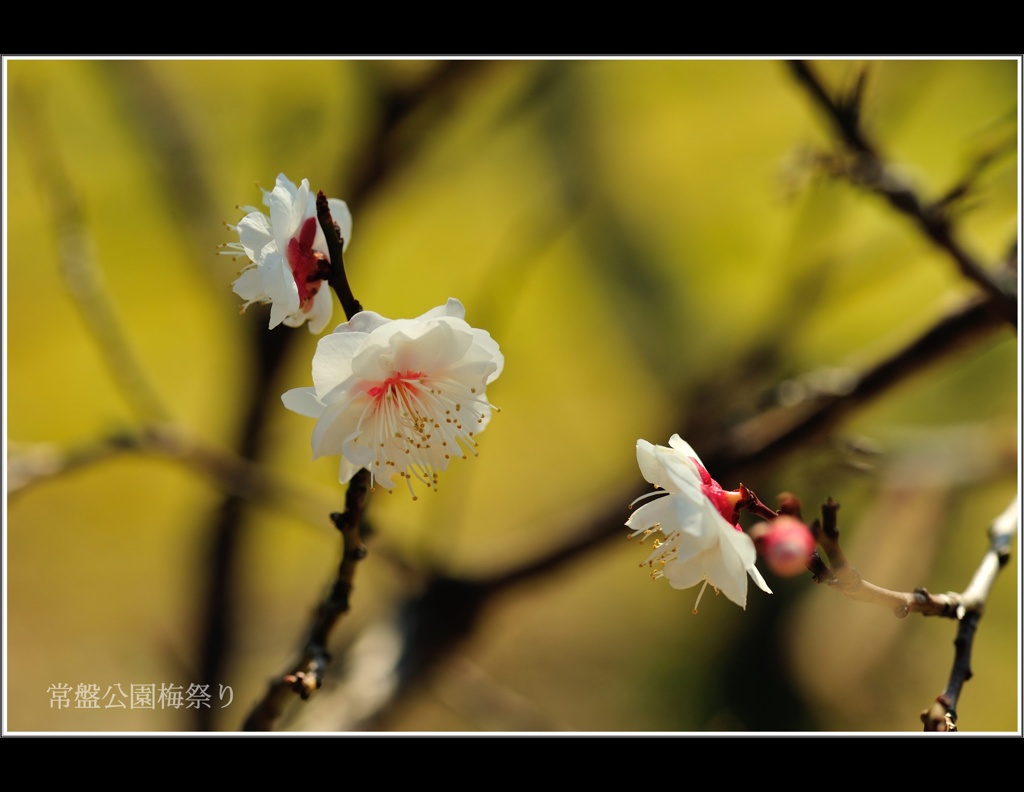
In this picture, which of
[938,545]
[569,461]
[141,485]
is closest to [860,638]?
[938,545]

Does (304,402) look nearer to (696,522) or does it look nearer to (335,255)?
(335,255)

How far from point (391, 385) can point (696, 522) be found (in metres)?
0.26

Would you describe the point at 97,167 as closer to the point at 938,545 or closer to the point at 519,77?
the point at 519,77

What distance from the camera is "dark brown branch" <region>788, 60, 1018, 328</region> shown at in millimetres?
958

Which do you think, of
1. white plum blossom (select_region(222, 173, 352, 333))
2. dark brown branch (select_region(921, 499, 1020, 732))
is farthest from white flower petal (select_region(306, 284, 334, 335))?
dark brown branch (select_region(921, 499, 1020, 732))

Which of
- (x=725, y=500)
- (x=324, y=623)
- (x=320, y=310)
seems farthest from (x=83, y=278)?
(x=725, y=500)

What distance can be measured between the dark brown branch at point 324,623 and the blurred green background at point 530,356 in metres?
0.72

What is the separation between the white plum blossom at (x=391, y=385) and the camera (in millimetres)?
636

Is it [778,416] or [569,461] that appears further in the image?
[569,461]

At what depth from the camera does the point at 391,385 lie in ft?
2.30

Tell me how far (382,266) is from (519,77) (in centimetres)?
54

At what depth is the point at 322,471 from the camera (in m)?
2.19
